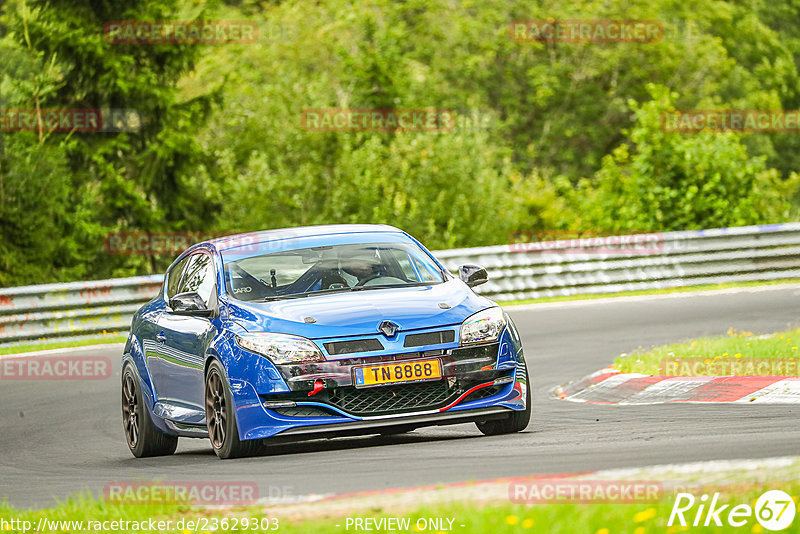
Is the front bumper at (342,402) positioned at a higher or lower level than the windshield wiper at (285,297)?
lower

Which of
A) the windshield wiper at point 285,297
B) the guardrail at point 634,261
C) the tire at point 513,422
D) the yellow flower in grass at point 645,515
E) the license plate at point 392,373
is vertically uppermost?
the yellow flower in grass at point 645,515

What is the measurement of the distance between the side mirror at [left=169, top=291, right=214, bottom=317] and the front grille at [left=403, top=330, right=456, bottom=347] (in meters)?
1.57

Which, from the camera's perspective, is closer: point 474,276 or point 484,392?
point 484,392

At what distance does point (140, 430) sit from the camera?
10.8 m

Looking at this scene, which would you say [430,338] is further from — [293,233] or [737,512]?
[737,512]

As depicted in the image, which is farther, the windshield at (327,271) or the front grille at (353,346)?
the windshield at (327,271)

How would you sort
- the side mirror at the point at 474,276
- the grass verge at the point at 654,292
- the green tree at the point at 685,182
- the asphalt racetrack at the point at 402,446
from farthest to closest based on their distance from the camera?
the green tree at the point at 685,182, the grass verge at the point at 654,292, the side mirror at the point at 474,276, the asphalt racetrack at the point at 402,446

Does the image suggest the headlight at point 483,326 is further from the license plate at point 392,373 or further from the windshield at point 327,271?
the windshield at point 327,271

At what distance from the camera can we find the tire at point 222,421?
29.3 feet

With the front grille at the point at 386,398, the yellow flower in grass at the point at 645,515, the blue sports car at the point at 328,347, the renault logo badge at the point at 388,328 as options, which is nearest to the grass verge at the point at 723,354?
the blue sports car at the point at 328,347

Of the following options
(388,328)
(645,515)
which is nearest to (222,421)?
(388,328)

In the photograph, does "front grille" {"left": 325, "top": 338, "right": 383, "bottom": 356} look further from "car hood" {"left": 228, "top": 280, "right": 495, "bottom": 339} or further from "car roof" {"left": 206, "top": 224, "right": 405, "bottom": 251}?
"car roof" {"left": 206, "top": 224, "right": 405, "bottom": 251}

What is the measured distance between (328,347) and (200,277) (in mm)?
2089

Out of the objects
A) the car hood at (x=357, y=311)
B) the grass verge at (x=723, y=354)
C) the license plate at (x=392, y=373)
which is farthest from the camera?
the grass verge at (x=723, y=354)
